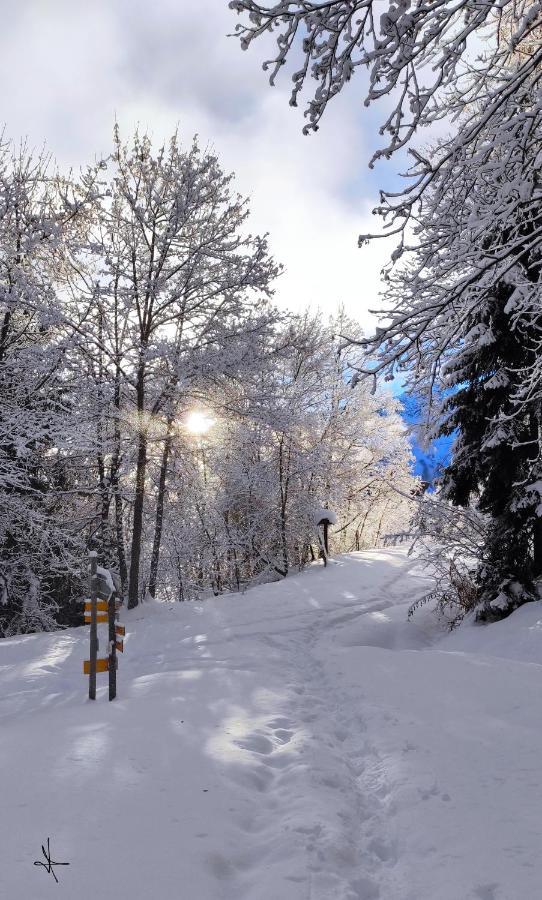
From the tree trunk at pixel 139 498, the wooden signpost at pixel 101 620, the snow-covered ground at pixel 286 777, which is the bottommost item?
the snow-covered ground at pixel 286 777

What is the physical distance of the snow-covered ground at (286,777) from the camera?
9.57ft

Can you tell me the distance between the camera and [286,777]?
14.0ft

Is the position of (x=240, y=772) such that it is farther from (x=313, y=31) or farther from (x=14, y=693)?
(x=313, y=31)

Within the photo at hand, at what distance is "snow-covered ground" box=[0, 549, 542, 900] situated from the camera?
9.57 ft

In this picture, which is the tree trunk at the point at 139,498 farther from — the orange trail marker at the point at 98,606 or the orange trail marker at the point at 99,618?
the orange trail marker at the point at 99,618

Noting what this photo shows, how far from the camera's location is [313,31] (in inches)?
133

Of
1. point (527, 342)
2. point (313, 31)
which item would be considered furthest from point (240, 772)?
point (527, 342)

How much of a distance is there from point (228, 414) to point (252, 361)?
159 centimetres

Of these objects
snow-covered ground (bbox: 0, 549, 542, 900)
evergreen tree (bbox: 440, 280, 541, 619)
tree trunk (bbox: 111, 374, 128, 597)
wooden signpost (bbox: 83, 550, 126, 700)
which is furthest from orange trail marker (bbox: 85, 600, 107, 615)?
tree trunk (bbox: 111, 374, 128, 597)

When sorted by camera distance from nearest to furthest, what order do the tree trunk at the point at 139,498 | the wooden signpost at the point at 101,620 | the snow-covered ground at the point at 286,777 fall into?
the snow-covered ground at the point at 286,777
the wooden signpost at the point at 101,620
the tree trunk at the point at 139,498

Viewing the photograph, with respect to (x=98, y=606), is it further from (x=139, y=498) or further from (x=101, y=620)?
(x=139, y=498)

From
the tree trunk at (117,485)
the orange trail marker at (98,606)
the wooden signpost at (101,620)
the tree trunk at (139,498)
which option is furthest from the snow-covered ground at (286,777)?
the tree trunk at (117,485)

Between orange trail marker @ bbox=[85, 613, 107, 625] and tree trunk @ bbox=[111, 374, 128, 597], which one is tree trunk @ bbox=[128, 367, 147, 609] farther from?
orange trail marker @ bbox=[85, 613, 107, 625]

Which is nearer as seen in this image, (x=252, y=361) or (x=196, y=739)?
(x=196, y=739)
